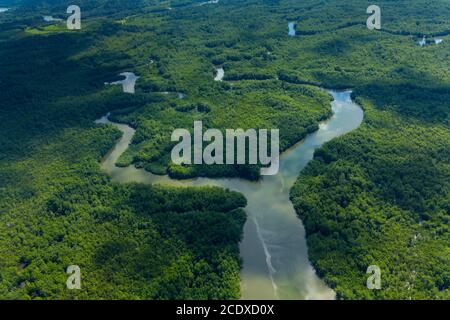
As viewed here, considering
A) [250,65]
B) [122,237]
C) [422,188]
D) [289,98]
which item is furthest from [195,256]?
[250,65]

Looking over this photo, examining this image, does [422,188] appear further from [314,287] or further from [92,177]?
[92,177]

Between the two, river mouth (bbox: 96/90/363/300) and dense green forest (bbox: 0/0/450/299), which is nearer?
river mouth (bbox: 96/90/363/300)

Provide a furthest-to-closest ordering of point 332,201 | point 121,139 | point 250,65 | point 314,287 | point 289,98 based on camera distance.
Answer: point 250,65 → point 289,98 → point 121,139 → point 332,201 → point 314,287

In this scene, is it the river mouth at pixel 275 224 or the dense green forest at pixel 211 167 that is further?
the dense green forest at pixel 211 167

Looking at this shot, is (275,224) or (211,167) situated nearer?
(275,224)

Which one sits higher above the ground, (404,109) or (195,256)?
(404,109)
